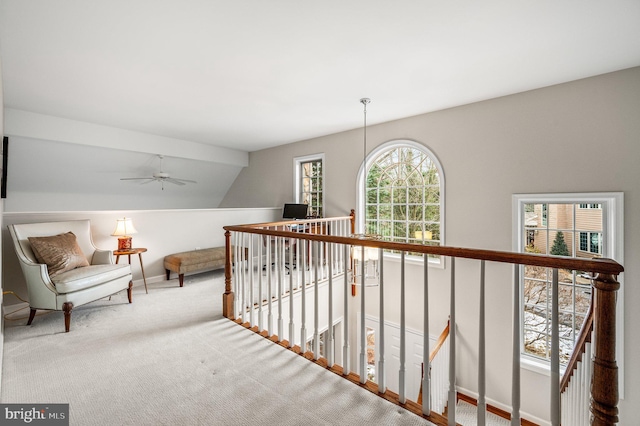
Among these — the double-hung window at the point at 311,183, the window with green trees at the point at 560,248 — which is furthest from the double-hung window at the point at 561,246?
the double-hung window at the point at 311,183

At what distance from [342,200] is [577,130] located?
10.3 feet

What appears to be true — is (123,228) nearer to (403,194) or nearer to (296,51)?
(296,51)

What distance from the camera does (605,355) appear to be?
1.03m

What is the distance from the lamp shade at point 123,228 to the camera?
3.59m

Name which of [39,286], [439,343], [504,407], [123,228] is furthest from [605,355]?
[123,228]

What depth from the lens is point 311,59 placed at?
242 cm

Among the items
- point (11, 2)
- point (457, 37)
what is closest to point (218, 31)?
point (11, 2)

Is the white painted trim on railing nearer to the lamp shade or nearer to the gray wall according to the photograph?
the gray wall

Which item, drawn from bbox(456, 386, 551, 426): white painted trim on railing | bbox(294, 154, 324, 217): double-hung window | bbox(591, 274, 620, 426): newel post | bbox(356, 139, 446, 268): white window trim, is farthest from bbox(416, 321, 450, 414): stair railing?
bbox(294, 154, 324, 217): double-hung window

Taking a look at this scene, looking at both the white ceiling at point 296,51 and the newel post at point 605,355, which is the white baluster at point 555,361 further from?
the white ceiling at point 296,51

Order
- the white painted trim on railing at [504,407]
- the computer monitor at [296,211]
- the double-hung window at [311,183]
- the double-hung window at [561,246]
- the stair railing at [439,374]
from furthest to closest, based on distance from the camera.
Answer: the double-hung window at [311,183] < the computer monitor at [296,211] < the white painted trim on railing at [504,407] < the stair railing at [439,374] < the double-hung window at [561,246]

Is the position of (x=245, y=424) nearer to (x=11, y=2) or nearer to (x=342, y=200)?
(x=11, y=2)

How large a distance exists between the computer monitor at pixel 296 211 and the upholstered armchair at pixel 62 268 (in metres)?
2.73

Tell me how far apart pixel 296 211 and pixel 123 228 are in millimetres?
2713
